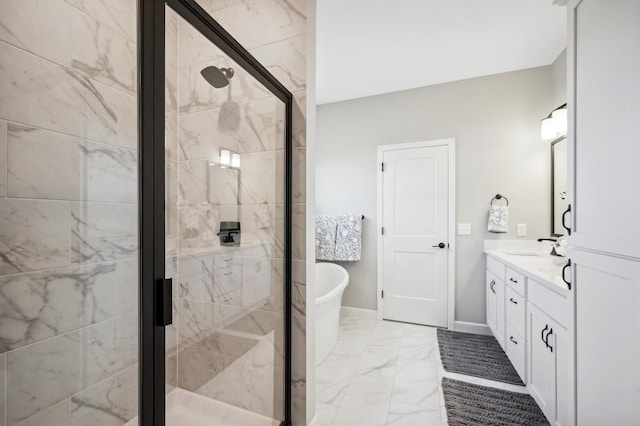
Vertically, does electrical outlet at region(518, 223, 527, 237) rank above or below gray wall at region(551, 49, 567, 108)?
below

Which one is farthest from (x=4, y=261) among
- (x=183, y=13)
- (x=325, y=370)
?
(x=325, y=370)

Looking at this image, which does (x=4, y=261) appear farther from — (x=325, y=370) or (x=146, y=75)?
(x=325, y=370)

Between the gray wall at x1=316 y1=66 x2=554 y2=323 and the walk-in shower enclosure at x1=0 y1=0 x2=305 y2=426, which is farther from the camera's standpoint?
the gray wall at x1=316 y1=66 x2=554 y2=323

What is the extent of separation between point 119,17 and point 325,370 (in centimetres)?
260

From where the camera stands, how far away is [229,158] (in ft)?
4.10

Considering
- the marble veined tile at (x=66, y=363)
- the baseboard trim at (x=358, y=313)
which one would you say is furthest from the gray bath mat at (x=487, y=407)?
the marble veined tile at (x=66, y=363)

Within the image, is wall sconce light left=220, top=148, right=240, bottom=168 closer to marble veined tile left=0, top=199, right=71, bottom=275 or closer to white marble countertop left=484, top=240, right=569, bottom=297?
marble veined tile left=0, top=199, right=71, bottom=275

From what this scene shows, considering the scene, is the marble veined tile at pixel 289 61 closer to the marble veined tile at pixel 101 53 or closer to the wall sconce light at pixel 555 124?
the marble veined tile at pixel 101 53

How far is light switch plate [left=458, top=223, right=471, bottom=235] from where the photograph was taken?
9.97 ft

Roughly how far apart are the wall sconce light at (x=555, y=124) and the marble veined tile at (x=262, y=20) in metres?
2.35

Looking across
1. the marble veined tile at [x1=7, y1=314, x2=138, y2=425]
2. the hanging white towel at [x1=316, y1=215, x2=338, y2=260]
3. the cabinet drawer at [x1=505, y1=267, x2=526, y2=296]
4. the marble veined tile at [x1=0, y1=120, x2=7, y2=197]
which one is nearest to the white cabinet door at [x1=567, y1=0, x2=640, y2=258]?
the cabinet drawer at [x1=505, y1=267, x2=526, y2=296]

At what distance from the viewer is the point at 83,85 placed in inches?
45.1

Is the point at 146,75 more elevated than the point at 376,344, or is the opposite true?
the point at 146,75

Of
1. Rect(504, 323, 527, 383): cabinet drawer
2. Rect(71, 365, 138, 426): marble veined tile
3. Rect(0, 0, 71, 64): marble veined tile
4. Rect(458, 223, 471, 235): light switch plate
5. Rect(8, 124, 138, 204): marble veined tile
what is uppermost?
Rect(0, 0, 71, 64): marble veined tile
